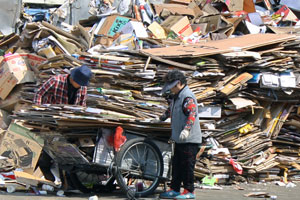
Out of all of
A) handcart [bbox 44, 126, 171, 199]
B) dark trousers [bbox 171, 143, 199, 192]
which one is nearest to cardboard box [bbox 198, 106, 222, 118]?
handcart [bbox 44, 126, 171, 199]

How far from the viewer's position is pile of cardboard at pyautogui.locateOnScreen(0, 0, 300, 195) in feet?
23.0

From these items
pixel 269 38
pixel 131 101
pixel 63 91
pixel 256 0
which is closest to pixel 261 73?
pixel 269 38

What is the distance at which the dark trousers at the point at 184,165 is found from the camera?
6.85 meters

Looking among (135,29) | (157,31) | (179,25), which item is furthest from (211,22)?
(135,29)

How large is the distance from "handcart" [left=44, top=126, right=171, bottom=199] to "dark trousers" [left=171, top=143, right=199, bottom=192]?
0.43ft

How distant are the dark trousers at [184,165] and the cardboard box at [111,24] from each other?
4445mm

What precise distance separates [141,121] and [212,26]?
4983 mm

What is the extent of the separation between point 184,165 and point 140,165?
0.56 metres

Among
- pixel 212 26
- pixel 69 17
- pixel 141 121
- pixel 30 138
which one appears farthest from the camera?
pixel 69 17

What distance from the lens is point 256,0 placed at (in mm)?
12992

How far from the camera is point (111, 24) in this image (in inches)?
433

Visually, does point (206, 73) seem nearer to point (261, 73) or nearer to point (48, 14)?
point (261, 73)

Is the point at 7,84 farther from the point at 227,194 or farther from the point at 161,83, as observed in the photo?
the point at 227,194

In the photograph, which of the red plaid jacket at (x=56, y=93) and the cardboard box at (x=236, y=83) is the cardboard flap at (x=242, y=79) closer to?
the cardboard box at (x=236, y=83)
